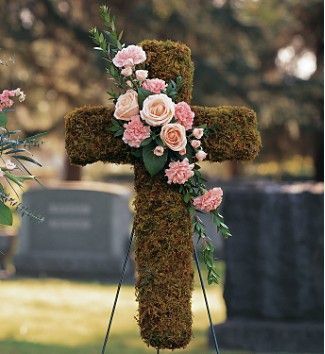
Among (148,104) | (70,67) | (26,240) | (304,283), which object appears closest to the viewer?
(148,104)

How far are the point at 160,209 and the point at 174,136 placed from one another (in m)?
0.36

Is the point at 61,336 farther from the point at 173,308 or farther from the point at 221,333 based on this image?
the point at 173,308

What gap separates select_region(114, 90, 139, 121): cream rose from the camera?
197 inches

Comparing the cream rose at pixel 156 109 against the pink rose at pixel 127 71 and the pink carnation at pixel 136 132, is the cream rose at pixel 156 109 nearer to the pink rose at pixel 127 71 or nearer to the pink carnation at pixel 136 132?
the pink carnation at pixel 136 132

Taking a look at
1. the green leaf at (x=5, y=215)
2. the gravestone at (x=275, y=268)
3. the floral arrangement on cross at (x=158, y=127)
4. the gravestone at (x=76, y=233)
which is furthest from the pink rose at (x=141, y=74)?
the gravestone at (x=76, y=233)

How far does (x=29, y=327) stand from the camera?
411 inches

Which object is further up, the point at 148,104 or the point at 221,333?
the point at 148,104

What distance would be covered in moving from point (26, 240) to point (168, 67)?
36.8 ft

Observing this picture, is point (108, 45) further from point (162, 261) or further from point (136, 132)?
point (162, 261)

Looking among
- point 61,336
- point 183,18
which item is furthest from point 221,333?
point 183,18

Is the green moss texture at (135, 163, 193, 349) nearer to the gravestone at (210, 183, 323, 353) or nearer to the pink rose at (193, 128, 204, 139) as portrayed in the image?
the pink rose at (193, 128, 204, 139)

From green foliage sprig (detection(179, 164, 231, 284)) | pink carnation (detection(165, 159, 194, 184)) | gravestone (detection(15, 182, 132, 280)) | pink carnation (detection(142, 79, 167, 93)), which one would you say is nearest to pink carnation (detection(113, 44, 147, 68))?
pink carnation (detection(142, 79, 167, 93))

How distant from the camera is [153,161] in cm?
500

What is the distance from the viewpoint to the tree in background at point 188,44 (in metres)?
20.7
